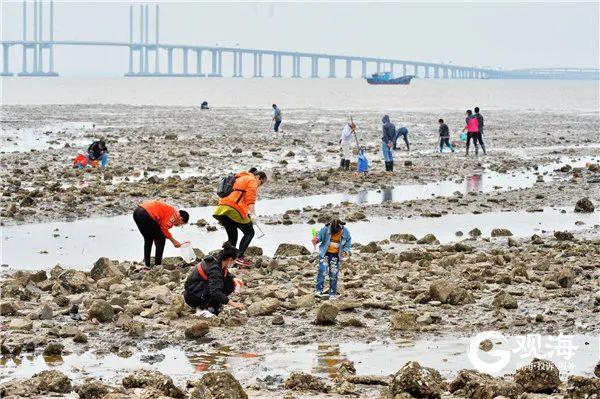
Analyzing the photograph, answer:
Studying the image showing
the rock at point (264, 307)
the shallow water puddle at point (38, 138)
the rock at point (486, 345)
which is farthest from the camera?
the shallow water puddle at point (38, 138)

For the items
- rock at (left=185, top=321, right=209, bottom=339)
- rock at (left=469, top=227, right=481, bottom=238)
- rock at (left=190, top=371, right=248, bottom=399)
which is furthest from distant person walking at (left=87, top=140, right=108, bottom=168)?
rock at (left=190, top=371, right=248, bottom=399)

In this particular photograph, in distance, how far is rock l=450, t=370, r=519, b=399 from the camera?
856 cm

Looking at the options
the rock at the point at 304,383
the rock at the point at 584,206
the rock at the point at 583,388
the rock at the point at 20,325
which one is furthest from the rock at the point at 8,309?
the rock at the point at 584,206

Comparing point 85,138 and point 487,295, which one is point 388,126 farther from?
point 85,138

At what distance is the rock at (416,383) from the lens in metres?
8.65

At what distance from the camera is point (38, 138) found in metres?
44.4

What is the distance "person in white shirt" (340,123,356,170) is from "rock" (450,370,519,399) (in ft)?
62.3

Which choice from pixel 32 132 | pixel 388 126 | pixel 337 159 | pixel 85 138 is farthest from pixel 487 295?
pixel 32 132

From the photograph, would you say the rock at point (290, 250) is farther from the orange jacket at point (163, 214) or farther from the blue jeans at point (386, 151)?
the blue jeans at point (386, 151)

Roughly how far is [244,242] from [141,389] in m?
6.52

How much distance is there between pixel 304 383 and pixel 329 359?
1302mm

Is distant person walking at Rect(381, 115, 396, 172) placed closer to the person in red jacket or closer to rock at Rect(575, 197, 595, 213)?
rock at Rect(575, 197, 595, 213)

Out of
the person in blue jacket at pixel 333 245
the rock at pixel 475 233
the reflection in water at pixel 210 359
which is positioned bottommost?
the reflection in water at pixel 210 359

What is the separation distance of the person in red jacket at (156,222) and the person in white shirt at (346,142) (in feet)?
42.5
